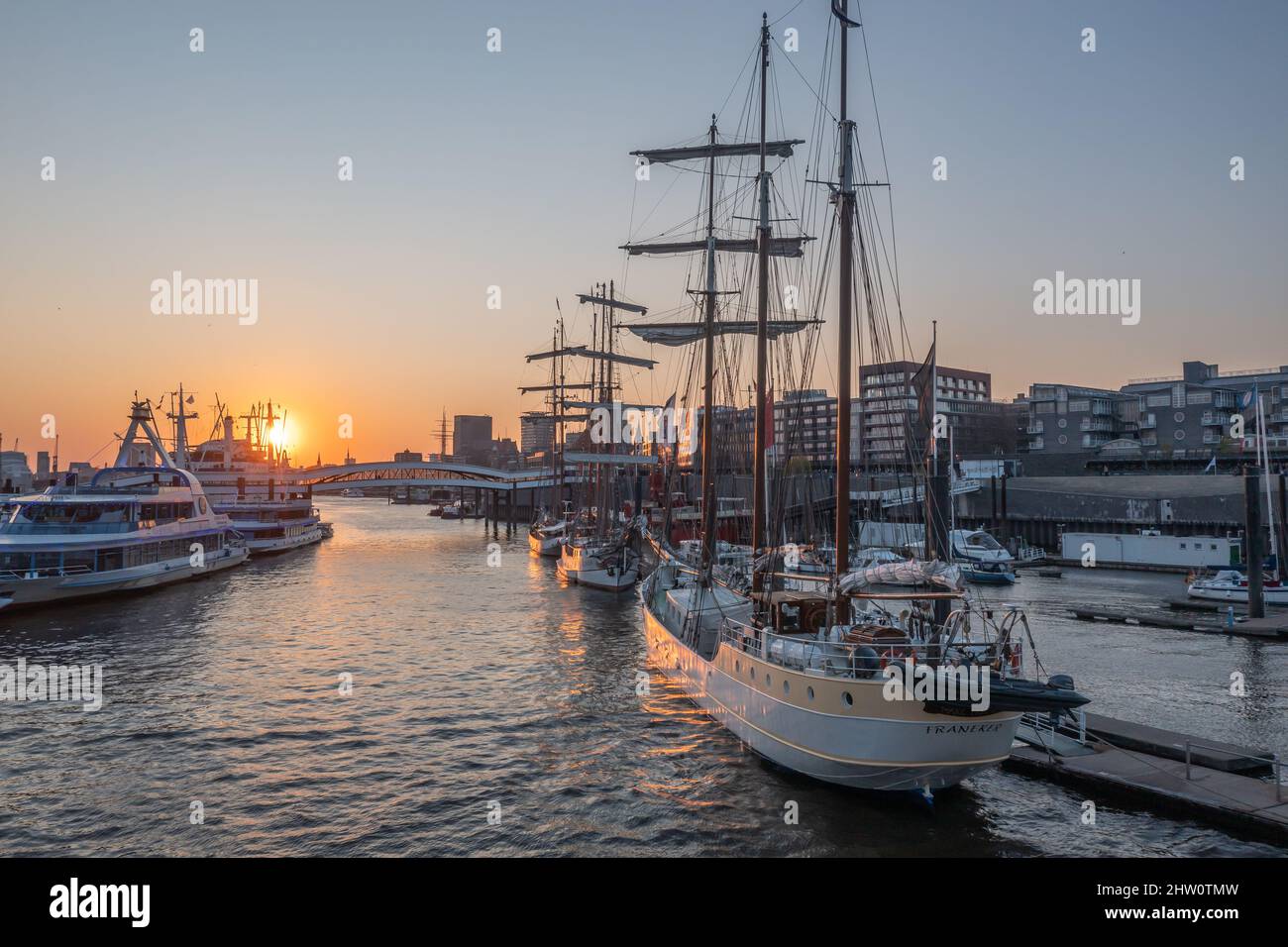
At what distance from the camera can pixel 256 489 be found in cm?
13788

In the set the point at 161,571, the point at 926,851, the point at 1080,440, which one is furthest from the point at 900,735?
the point at 1080,440

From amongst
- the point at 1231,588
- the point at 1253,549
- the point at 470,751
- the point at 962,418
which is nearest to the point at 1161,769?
the point at 470,751

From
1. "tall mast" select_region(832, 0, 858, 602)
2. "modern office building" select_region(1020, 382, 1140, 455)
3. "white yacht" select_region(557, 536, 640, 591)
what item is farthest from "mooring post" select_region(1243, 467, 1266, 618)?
"modern office building" select_region(1020, 382, 1140, 455)

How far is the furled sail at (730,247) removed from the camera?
40.5 metres

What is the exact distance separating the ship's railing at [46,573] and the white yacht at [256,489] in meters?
40.2

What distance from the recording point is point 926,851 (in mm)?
16234

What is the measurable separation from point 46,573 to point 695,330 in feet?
141

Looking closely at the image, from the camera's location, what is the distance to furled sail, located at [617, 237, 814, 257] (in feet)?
133

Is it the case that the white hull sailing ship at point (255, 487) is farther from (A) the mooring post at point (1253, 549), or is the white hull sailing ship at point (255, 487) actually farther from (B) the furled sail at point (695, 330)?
(A) the mooring post at point (1253, 549)

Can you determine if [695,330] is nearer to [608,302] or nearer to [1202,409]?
[608,302]

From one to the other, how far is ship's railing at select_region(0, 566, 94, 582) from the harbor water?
12.1 ft

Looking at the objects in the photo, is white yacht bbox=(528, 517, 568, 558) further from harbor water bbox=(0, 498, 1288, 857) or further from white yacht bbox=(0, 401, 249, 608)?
harbor water bbox=(0, 498, 1288, 857)
